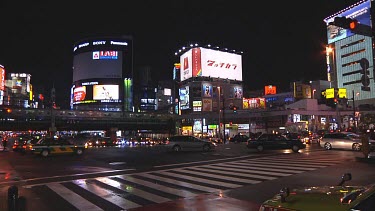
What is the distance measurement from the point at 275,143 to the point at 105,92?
116296 millimetres

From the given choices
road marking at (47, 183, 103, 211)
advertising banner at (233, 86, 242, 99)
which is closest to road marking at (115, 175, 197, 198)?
road marking at (47, 183, 103, 211)

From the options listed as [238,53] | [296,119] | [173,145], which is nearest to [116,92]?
[238,53]

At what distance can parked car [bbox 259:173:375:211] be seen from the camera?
11.4ft

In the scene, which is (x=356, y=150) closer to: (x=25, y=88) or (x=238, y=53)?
(x=238, y=53)

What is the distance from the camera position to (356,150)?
28.5 meters

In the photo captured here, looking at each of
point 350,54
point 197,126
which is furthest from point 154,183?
point 350,54

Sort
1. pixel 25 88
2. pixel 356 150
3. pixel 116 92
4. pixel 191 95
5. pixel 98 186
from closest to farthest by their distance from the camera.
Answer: pixel 98 186 → pixel 356 150 → pixel 191 95 → pixel 116 92 → pixel 25 88

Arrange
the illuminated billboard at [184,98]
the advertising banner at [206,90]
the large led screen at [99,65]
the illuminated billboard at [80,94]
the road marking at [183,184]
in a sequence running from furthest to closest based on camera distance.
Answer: the large led screen at [99,65]
the illuminated billboard at [80,94]
the illuminated billboard at [184,98]
the advertising banner at [206,90]
the road marking at [183,184]

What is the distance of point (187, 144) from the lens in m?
32.5

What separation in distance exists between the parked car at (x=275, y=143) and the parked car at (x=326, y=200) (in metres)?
26.2

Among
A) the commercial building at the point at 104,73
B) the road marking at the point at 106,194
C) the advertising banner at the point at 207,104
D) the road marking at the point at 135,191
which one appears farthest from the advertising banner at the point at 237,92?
the road marking at the point at 106,194

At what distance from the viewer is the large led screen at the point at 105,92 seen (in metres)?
139

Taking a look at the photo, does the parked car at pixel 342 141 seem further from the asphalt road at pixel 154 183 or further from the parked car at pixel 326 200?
the parked car at pixel 326 200

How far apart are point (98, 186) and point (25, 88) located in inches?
7030
